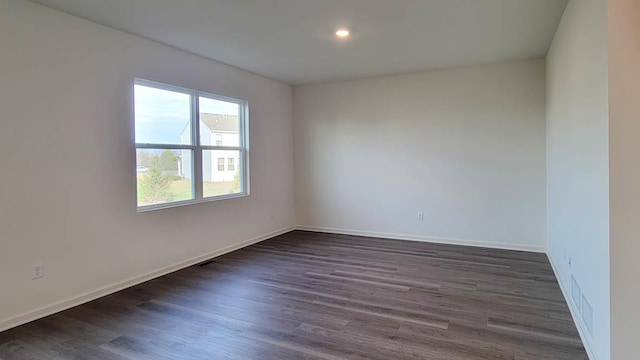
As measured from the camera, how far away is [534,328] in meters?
2.63

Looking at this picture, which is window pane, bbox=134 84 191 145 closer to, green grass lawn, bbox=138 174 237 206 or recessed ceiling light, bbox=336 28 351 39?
green grass lawn, bbox=138 174 237 206

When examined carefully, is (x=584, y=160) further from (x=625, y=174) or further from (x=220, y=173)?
(x=220, y=173)

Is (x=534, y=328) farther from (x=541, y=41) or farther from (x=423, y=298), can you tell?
(x=541, y=41)

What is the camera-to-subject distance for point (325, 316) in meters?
2.88

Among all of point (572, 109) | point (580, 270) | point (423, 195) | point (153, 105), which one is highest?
point (153, 105)

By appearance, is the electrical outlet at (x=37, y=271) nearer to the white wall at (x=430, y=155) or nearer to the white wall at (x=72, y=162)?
the white wall at (x=72, y=162)

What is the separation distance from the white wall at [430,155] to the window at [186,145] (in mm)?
1489

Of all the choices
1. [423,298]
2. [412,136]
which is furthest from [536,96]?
[423,298]

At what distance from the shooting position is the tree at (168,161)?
399 centimetres

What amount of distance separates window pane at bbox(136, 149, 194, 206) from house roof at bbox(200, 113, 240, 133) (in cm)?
52

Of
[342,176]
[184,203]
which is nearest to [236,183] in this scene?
[184,203]

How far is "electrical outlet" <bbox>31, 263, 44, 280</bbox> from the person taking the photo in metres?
2.87

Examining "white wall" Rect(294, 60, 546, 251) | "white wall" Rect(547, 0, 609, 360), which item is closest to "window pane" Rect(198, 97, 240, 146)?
"white wall" Rect(294, 60, 546, 251)

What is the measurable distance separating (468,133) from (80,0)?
4659 millimetres
